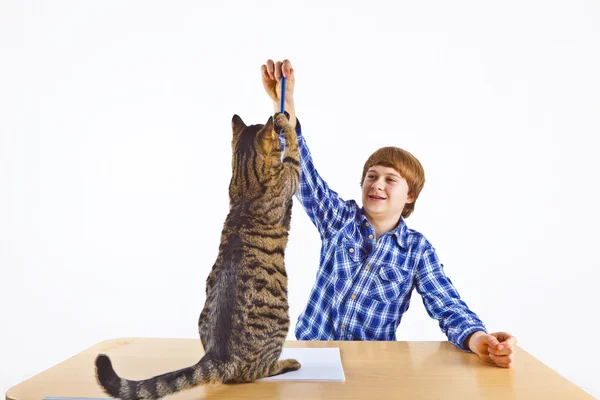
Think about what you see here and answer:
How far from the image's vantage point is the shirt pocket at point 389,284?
1.97 m

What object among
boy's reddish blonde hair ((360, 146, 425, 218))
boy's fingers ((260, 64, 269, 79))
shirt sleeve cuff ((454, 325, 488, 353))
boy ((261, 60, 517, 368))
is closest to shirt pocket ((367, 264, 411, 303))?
boy ((261, 60, 517, 368))

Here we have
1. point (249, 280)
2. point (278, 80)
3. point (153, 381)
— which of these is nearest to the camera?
point (153, 381)

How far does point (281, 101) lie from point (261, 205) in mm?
326

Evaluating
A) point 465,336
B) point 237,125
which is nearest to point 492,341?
point 465,336

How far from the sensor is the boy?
6.44 feet

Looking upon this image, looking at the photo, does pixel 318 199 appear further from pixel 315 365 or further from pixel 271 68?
pixel 315 365

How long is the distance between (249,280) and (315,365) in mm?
321

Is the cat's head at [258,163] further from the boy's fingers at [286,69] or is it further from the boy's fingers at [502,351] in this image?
the boy's fingers at [502,351]

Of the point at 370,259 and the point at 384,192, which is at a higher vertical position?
the point at 384,192

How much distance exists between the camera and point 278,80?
1438 mm

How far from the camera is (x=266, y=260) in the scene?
1125 mm

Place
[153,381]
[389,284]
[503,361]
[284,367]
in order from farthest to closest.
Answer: [389,284]
[503,361]
[284,367]
[153,381]
